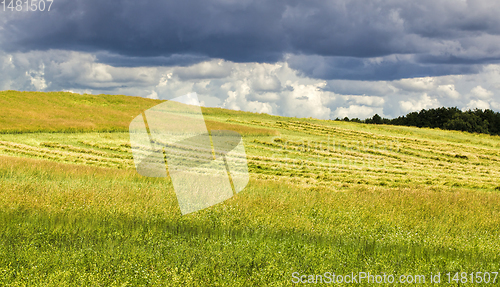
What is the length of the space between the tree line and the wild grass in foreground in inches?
3671

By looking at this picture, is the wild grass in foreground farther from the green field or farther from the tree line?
the tree line

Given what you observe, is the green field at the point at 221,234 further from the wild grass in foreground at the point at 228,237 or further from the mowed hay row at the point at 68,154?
the mowed hay row at the point at 68,154

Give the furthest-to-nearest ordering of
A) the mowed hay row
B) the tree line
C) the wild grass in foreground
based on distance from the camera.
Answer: the tree line → the mowed hay row → the wild grass in foreground

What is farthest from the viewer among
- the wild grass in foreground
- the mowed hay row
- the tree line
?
the tree line

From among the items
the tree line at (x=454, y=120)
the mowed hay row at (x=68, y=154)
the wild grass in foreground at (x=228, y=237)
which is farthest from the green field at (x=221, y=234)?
the tree line at (x=454, y=120)

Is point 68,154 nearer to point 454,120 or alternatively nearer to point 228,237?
point 228,237

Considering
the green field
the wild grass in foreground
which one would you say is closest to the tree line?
the green field

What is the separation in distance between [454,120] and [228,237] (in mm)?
101073

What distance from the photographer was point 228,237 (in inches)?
312

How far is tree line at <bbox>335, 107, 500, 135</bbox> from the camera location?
91.6 m

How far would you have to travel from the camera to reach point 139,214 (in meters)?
8.73

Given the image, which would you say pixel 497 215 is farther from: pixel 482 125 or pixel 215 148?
pixel 482 125

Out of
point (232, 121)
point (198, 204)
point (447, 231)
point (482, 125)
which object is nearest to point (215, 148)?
point (198, 204)

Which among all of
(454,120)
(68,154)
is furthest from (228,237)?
(454,120)
